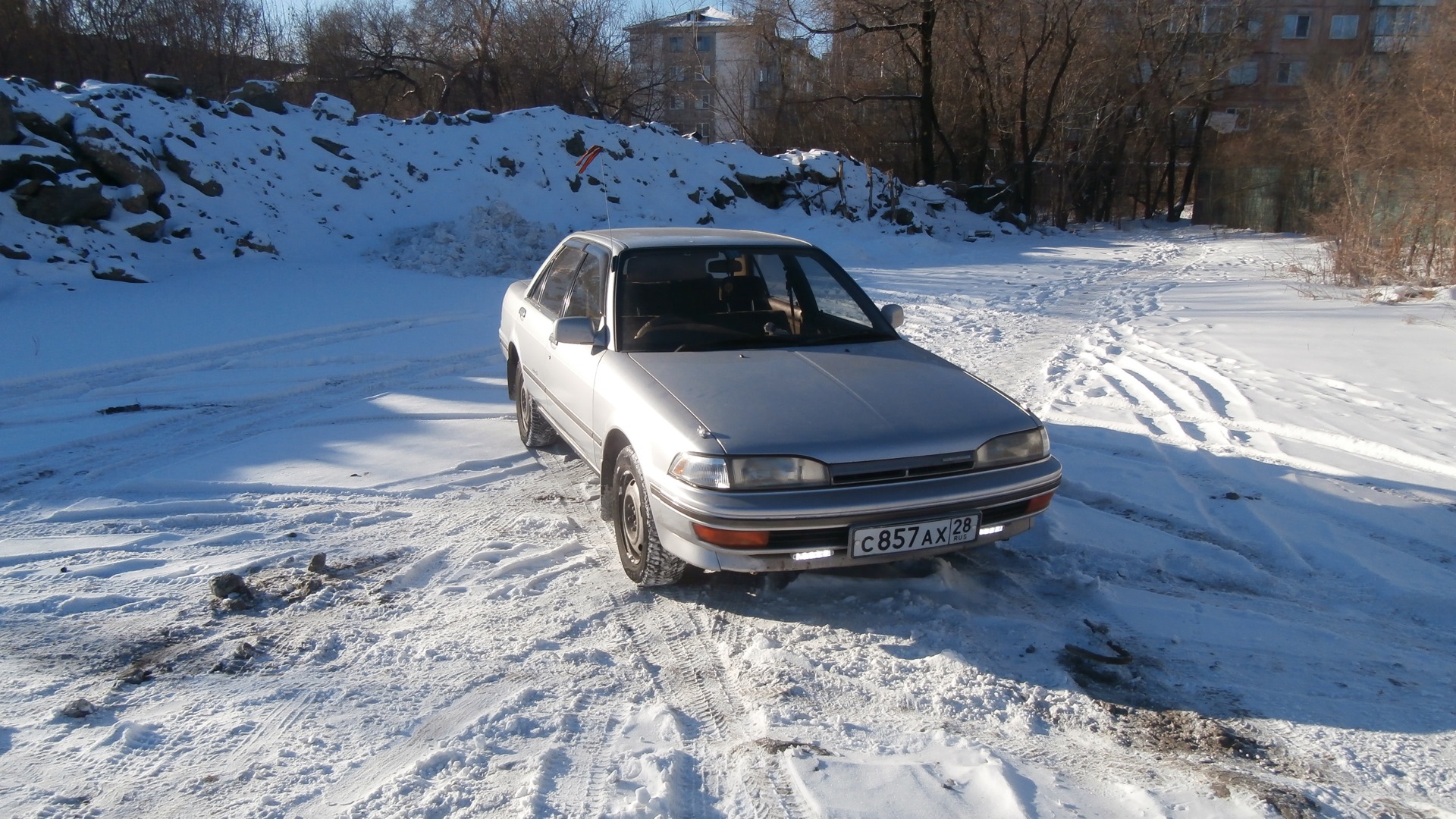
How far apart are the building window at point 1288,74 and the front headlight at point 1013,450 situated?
53.4 m

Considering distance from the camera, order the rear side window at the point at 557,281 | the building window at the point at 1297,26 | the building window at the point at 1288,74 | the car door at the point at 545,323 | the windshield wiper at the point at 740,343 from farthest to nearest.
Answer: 1. the building window at the point at 1297,26
2. the building window at the point at 1288,74
3. the rear side window at the point at 557,281
4. the car door at the point at 545,323
5. the windshield wiper at the point at 740,343

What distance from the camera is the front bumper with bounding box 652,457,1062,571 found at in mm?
3521

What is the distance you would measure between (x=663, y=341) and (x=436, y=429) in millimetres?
2690

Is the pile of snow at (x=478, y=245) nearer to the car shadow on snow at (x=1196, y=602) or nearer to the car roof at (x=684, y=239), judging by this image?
the car roof at (x=684, y=239)

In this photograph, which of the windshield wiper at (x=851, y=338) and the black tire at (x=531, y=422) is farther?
the black tire at (x=531, y=422)

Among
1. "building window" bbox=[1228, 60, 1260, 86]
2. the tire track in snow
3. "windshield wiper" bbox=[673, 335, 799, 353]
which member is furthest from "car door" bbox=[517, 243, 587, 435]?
"building window" bbox=[1228, 60, 1260, 86]

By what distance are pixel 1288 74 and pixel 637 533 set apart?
193 feet

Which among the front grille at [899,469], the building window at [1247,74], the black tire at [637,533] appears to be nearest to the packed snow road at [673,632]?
the black tire at [637,533]

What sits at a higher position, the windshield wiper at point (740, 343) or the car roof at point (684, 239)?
the car roof at point (684, 239)

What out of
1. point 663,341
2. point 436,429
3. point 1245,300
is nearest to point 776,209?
point 1245,300

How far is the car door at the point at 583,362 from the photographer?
15.4 ft

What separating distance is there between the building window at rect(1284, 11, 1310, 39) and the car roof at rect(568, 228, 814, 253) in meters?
57.8

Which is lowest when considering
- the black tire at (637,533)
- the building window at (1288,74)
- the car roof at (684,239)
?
the black tire at (637,533)

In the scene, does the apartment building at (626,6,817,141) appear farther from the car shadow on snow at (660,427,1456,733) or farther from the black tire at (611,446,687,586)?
the black tire at (611,446,687,586)
